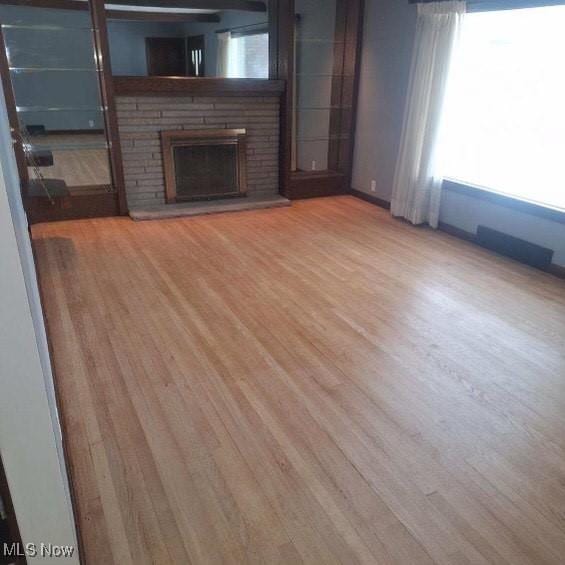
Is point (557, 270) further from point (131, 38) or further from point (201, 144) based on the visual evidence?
point (131, 38)

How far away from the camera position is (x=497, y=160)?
159 inches

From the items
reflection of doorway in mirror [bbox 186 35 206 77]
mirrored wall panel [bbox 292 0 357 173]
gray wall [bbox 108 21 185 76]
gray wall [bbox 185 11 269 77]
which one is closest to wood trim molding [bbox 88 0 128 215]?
mirrored wall panel [bbox 292 0 357 173]

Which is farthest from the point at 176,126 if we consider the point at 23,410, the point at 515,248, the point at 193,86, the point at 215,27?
the point at 215,27

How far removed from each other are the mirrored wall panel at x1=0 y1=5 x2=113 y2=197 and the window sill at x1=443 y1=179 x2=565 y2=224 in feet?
10.9

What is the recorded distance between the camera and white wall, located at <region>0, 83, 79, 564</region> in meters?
0.86

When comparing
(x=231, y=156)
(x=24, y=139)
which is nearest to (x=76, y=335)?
(x=24, y=139)

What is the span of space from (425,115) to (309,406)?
129 inches

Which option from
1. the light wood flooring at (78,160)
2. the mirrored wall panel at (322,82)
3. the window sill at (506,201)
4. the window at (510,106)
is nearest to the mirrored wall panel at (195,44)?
the mirrored wall panel at (322,82)

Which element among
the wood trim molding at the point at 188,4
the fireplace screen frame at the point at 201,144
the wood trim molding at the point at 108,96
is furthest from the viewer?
the wood trim molding at the point at 188,4

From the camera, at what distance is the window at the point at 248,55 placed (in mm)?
6777

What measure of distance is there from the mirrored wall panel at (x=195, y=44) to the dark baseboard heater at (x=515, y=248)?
3.85 m

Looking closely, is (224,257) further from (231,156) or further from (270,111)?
(270,111)

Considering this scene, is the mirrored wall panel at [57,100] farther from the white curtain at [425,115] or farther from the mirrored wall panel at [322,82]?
the white curtain at [425,115]

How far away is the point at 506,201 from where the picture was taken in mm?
3910
